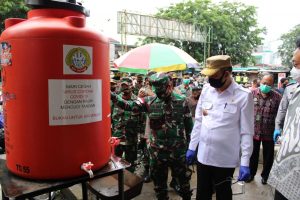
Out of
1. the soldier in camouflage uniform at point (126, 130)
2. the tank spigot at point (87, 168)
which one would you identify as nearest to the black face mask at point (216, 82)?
the tank spigot at point (87, 168)

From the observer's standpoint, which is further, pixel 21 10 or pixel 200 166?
pixel 21 10

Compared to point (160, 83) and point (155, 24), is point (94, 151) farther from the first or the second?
point (155, 24)

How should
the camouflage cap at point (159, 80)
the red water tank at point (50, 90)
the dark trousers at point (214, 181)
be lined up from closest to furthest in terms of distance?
the red water tank at point (50, 90), the dark trousers at point (214, 181), the camouflage cap at point (159, 80)

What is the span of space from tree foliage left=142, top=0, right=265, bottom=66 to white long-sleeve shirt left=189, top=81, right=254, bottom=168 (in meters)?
23.7

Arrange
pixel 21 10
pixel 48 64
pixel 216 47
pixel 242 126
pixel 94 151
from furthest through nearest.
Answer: pixel 216 47 → pixel 21 10 → pixel 242 126 → pixel 94 151 → pixel 48 64

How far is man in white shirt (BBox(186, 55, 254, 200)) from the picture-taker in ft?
8.70

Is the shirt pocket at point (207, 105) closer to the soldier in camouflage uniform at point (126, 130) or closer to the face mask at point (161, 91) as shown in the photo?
the face mask at point (161, 91)

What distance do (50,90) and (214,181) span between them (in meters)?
1.93

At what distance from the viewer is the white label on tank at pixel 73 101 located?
1.60 meters

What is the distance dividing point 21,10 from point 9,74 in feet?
68.0

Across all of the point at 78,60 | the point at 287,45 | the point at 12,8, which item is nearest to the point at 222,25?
the point at 287,45

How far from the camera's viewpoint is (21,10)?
19766 mm

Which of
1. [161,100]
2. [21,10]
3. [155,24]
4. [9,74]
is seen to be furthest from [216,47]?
[9,74]

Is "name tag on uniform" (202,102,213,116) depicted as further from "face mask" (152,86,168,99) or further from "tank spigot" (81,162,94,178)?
"tank spigot" (81,162,94,178)
